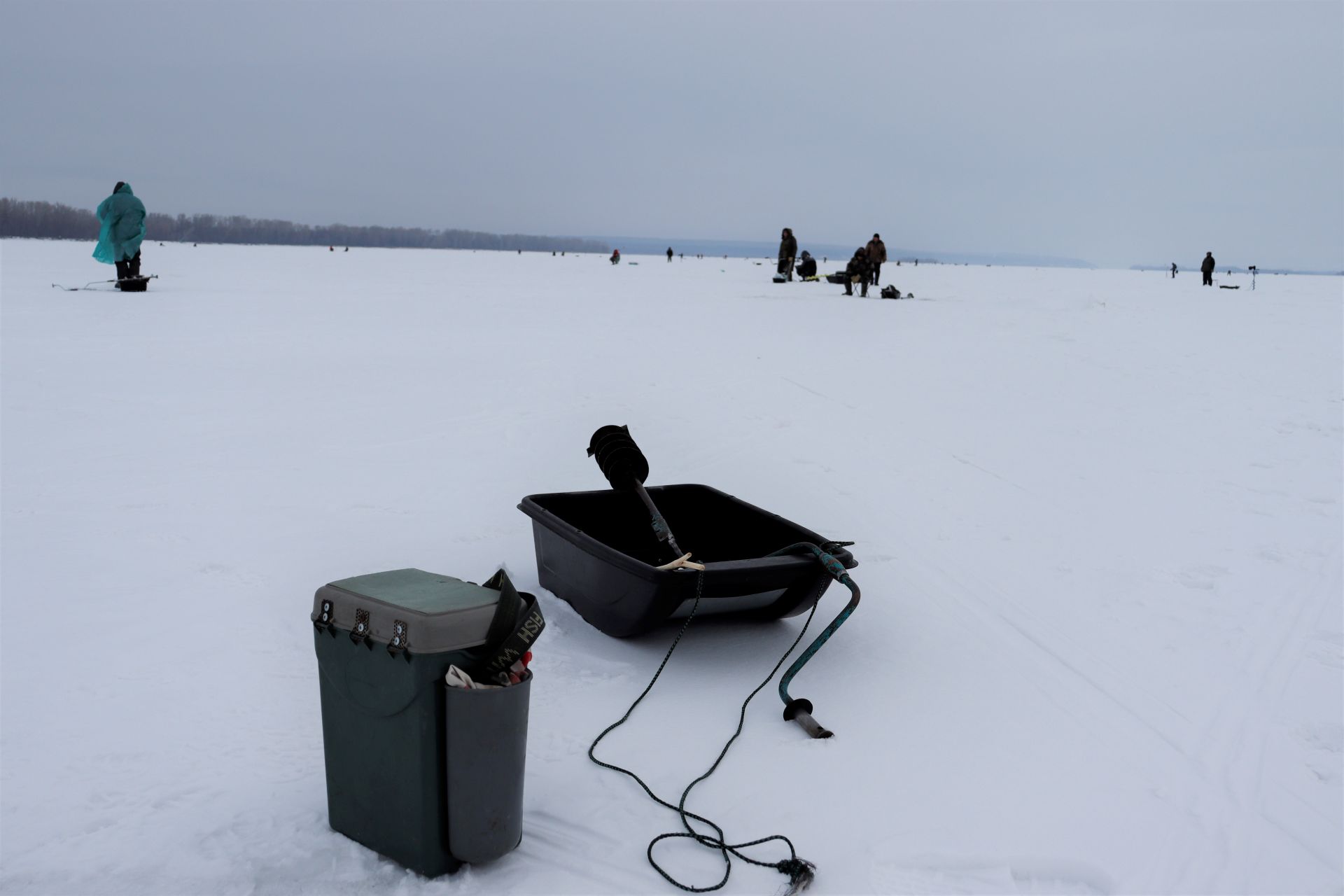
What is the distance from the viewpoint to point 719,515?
14.2 ft

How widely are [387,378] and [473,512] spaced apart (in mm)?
4246

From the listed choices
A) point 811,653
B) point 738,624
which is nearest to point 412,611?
point 811,653

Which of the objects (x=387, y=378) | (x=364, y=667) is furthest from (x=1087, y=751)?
(x=387, y=378)

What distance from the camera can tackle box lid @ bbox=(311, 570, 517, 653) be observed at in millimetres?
2135

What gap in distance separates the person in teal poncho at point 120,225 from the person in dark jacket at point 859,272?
1446 cm

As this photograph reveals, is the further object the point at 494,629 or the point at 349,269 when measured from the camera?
the point at 349,269

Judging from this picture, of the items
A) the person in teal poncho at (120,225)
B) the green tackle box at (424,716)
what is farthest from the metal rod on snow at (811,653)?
the person in teal poncho at (120,225)

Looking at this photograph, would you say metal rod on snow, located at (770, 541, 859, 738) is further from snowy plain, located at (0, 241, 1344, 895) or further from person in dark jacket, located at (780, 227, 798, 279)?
person in dark jacket, located at (780, 227, 798, 279)

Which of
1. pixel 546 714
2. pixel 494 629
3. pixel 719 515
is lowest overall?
pixel 546 714

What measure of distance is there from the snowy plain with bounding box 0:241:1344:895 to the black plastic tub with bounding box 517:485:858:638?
18 cm

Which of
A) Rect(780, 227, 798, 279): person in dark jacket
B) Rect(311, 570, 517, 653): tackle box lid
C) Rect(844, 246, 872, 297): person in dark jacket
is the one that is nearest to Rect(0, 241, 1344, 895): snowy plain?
Rect(311, 570, 517, 653): tackle box lid

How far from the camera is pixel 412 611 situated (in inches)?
84.6

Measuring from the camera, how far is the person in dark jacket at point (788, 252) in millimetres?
26766

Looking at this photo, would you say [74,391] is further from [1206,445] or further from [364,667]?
[1206,445]
